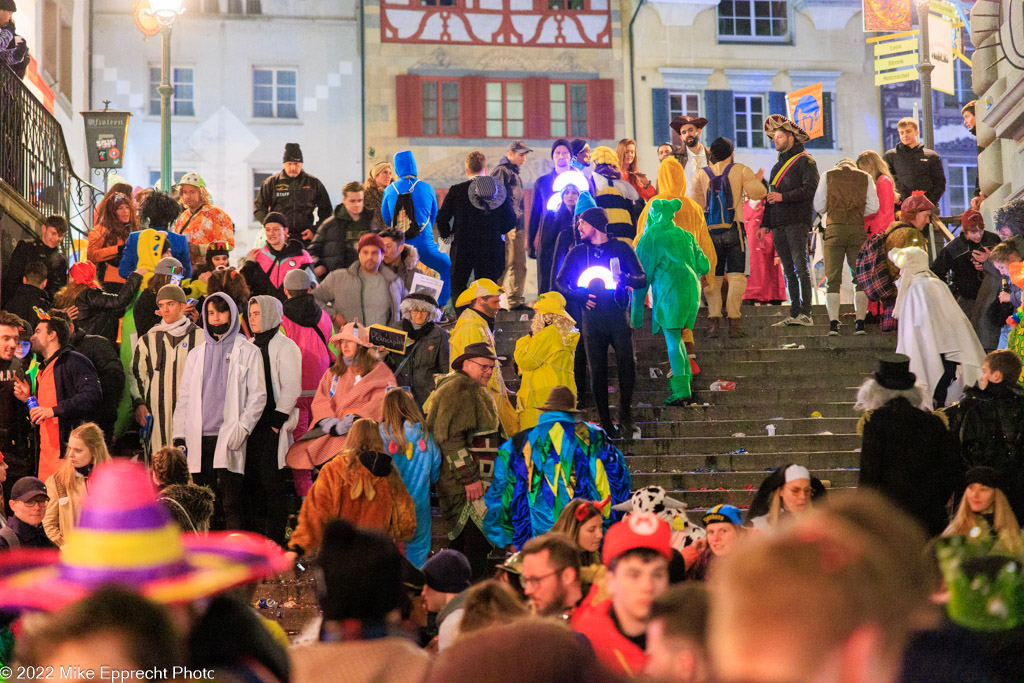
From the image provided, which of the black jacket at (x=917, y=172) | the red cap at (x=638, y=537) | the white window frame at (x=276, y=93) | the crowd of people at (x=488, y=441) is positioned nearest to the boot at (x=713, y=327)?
the crowd of people at (x=488, y=441)

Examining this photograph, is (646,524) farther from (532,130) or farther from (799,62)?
(799,62)

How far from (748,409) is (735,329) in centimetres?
198

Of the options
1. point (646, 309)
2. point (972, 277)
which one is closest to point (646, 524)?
point (972, 277)

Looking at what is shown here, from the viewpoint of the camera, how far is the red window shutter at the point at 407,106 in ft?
105

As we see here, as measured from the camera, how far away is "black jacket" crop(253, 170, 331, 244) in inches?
591

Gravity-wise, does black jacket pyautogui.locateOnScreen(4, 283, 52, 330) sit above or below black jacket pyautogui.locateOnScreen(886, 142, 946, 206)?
below

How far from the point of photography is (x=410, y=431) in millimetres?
9539

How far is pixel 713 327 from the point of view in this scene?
14477 mm

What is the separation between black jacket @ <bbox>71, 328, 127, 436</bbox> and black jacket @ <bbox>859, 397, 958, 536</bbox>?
5.86 metres

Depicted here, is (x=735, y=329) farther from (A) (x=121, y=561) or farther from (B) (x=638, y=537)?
(A) (x=121, y=561)

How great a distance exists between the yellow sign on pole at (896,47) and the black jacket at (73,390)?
19.8m

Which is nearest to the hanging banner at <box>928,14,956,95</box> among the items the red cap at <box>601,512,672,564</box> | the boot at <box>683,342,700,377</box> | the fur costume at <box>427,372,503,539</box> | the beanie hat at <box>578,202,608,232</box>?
the boot at <box>683,342,700,377</box>

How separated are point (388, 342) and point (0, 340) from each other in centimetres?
306

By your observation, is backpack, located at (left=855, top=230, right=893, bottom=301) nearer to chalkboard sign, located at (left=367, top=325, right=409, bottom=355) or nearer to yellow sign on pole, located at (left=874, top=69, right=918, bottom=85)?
chalkboard sign, located at (left=367, top=325, right=409, bottom=355)
